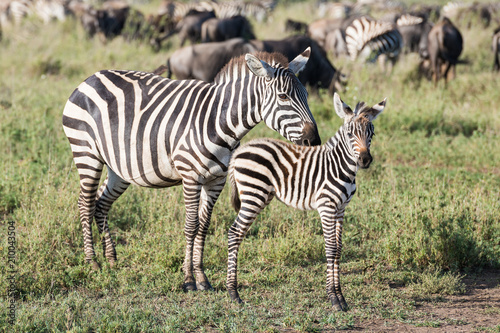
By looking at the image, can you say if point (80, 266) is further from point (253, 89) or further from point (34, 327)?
point (253, 89)

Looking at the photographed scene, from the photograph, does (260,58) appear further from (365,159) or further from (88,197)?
(88,197)

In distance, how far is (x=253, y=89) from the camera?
16.4ft

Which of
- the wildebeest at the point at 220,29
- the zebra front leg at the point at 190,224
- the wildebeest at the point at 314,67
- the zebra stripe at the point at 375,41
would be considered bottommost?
the zebra front leg at the point at 190,224

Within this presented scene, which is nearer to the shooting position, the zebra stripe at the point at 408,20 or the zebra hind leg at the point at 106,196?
the zebra hind leg at the point at 106,196

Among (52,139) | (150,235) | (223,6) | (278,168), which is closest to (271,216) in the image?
(150,235)

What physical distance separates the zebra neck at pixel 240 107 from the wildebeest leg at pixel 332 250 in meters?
0.95

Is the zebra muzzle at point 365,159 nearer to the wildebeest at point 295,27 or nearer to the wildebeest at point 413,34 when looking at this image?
the wildebeest at point 413,34

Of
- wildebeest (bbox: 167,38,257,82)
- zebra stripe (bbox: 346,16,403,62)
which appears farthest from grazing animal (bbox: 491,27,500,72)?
wildebeest (bbox: 167,38,257,82)

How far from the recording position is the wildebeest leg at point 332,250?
4840mm

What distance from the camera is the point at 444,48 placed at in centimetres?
1440

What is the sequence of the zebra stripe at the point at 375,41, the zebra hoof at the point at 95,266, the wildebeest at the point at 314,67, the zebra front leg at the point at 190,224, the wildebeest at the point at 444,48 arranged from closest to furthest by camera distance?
1. the zebra front leg at the point at 190,224
2. the zebra hoof at the point at 95,266
3. the wildebeest at the point at 314,67
4. the wildebeest at the point at 444,48
5. the zebra stripe at the point at 375,41

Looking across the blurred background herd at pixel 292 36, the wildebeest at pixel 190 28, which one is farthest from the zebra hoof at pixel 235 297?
the wildebeest at pixel 190 28

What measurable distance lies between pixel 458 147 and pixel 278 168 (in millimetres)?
5482

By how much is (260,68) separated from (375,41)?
11066mm
